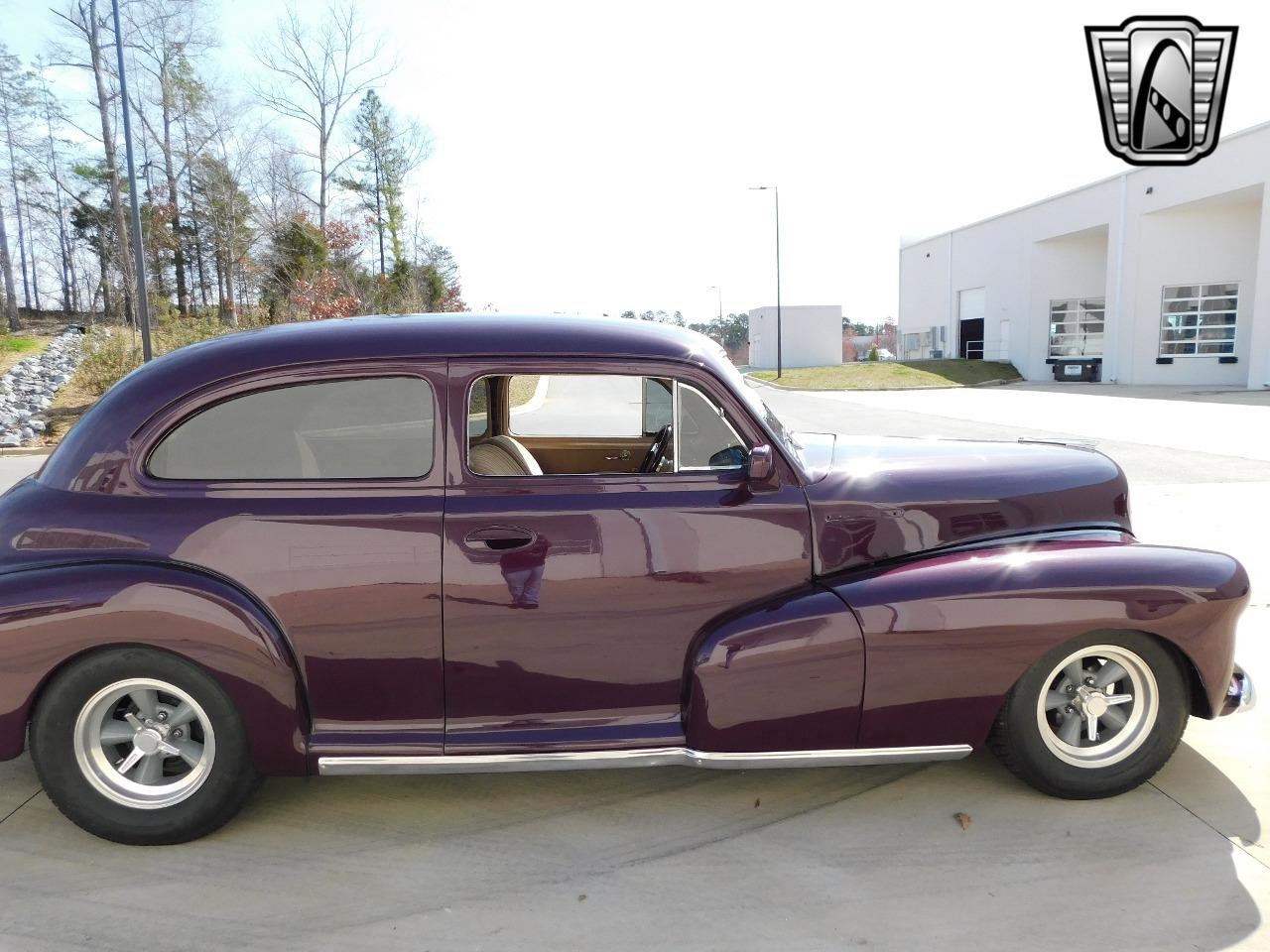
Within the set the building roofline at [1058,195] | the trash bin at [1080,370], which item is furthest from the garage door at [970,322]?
the trash bin at [1080,370]

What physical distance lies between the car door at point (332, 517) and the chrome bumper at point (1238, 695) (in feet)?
8.95

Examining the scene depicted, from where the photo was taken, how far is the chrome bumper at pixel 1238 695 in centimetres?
289

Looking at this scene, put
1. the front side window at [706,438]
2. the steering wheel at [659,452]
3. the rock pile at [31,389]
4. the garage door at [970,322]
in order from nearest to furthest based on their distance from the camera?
the front side window at [706,438]
the steering wheel at [659,452]
the rock pile at [31,389]
the garage door at [970,322]

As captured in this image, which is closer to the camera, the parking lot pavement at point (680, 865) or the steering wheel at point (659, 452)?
the parking lot pavement at point (680, 865)

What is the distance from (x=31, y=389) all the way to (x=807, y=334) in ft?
133

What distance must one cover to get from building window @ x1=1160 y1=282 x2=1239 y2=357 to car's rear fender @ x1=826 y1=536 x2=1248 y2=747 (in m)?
30.6

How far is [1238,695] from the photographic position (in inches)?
115

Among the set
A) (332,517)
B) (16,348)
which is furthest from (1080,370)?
(16,348)

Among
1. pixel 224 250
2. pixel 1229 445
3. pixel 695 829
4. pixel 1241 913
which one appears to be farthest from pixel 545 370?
pixel 224 250

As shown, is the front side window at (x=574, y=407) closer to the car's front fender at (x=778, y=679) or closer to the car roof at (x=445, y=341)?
the car roof at (x=445, y=341)

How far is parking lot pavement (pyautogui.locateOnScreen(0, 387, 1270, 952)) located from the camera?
2312 mm

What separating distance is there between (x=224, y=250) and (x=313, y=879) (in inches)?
1358

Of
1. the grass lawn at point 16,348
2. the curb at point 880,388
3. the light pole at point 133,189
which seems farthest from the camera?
the curb at point 880,388

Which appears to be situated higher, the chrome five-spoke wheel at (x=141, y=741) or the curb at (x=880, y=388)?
the curb at (x=880, y=388)
